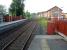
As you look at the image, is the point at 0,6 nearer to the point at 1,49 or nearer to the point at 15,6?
the point at 15,6

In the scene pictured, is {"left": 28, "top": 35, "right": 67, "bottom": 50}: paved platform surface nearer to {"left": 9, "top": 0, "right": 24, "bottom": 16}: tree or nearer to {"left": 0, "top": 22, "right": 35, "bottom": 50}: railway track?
{"left": 0, "top": 22, "right": 35, "bottom": 50}: railway track

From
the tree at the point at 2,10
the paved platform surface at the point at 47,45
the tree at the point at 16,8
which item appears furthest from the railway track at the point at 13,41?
the tree at the point at 16,8

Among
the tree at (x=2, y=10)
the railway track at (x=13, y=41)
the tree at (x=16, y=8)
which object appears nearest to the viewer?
the railway track at (x=13, y=41)

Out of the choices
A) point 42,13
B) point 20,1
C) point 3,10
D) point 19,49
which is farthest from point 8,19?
point 42,13

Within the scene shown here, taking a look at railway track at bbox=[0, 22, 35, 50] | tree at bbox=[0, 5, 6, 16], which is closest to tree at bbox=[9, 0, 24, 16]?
tree at bbox=[0, 5, 6, 16]

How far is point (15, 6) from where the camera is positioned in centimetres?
9594

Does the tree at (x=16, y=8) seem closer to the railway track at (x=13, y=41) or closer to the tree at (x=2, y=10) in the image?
the tree at (x=2, y=10)

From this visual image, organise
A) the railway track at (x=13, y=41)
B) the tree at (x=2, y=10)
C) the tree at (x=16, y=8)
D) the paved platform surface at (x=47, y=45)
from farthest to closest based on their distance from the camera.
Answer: the tree at (x=16, y=8) < the tree at (x=2, y=10) < the railway track at (x=13, y=41) < the paved platform surface at (x=47, y=45)

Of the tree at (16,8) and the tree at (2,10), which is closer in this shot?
the tree at (2,10)

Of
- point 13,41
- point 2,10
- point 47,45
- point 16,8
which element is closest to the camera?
point 47,45

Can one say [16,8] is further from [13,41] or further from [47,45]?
[47,45]

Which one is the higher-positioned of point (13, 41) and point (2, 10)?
point (2, 10)

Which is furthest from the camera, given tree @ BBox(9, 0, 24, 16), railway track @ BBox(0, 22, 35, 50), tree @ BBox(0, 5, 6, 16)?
tree @ BBox(9, 0, 24, 16)

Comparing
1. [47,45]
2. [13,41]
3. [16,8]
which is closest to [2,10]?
[16,8]
